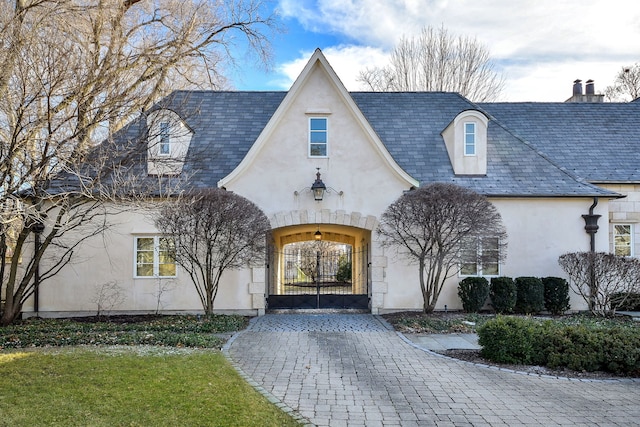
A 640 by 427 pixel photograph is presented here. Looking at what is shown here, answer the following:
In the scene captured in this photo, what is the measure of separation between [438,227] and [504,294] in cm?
317

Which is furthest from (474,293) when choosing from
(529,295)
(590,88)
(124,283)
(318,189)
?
(590,88)

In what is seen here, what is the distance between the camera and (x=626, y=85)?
31.8 meters

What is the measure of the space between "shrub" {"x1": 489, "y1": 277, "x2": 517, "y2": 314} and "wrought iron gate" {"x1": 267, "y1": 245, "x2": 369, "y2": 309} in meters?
3.87

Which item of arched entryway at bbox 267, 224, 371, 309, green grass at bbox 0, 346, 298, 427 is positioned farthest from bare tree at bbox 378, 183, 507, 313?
green grass at bbox 0, 346, 298, 427

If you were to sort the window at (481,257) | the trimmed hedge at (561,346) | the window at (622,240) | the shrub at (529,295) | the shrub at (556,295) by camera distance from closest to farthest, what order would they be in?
the trimmed hedge at (561,346) → the window at (481,257) → the shrub at (529,295) → the shrub at (556,295) → the window at (622,240)

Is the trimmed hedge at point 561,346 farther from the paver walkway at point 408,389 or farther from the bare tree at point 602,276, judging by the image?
the bare tree at point 602,276

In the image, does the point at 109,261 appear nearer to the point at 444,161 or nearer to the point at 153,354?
the point at 153,354

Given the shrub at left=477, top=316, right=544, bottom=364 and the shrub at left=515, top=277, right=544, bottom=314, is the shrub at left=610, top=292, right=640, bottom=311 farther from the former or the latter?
the shrub at left=477, top=316, right=544, bottom=364

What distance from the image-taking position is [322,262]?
19.4 metres

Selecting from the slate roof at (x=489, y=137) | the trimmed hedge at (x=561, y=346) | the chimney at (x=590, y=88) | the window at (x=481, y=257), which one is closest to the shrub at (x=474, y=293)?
the window at (x=481, y=257)

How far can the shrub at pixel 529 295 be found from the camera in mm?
13141

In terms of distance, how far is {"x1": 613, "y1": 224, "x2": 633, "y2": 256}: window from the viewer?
1542cm

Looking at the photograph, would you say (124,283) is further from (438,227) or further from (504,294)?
(504,294)

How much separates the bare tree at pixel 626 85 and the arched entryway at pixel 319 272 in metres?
24.8
